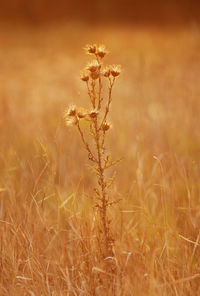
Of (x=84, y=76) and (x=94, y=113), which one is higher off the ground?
(x=84, y=76)

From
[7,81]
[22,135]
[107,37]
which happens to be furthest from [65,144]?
[107,37]

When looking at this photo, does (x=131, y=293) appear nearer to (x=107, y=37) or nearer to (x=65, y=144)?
(x=65, y=144)

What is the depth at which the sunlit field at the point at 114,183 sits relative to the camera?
50.1 inches

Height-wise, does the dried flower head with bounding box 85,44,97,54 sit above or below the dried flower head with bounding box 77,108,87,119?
above

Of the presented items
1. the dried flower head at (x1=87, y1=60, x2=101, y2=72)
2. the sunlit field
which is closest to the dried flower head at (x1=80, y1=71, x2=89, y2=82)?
the dried flower head at (x1=87, y1=60, x2=101, y2=72)

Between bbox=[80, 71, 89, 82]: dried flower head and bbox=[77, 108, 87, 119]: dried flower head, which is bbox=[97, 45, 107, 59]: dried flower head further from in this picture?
→ bbox=[77, 108, 87, 119]: dried flower head

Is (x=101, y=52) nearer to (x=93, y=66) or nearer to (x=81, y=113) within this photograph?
(x=93, y=66)

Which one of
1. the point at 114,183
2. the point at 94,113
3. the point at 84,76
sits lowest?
the point at 114,183

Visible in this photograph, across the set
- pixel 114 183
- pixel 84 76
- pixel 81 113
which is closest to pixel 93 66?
pixel 84 76

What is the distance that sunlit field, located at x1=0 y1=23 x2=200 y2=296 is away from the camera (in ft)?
4.17

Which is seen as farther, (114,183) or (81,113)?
(114,183)

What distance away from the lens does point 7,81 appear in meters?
4.93

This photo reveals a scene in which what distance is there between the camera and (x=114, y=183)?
4.84ft

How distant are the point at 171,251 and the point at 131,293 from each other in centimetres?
31
